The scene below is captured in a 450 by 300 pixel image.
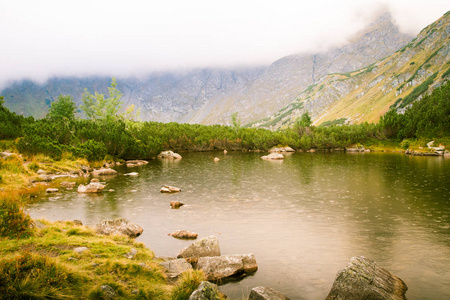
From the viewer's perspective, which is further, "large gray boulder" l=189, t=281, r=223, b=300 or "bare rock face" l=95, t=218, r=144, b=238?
"bare rock face" l=95, t=218, r=144, b=238

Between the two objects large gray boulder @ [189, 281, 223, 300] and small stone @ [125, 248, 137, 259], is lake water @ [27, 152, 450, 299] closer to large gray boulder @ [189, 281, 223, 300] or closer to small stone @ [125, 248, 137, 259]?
small stone @ [125, 248, 137, 259]

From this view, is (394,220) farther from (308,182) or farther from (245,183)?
(245,183)

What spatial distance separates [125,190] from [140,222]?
1362 centimetres

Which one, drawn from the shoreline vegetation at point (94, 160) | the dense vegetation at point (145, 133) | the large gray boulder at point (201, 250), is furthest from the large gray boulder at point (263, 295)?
the dense vegetation at point (145, 133)

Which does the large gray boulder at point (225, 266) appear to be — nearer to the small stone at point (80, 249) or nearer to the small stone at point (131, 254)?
the small stone at point (131, 254)

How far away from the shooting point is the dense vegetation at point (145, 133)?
175ft

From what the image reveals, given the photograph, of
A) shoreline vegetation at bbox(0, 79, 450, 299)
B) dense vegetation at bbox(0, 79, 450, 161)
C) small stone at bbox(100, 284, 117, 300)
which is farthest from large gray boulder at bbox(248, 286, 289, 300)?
dense vegetation at bbox(0, 79, 450, 161)

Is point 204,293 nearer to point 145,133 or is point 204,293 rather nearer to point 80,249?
point 80,249

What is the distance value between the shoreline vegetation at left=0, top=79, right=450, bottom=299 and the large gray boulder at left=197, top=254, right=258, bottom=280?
2.08 metres

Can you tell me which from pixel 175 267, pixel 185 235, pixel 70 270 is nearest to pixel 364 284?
pixel 175 267

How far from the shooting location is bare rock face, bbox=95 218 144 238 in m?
17.1

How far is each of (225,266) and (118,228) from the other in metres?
8.24

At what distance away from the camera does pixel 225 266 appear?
13.1 meters

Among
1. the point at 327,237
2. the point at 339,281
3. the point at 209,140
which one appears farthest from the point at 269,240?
the point at 209,140
